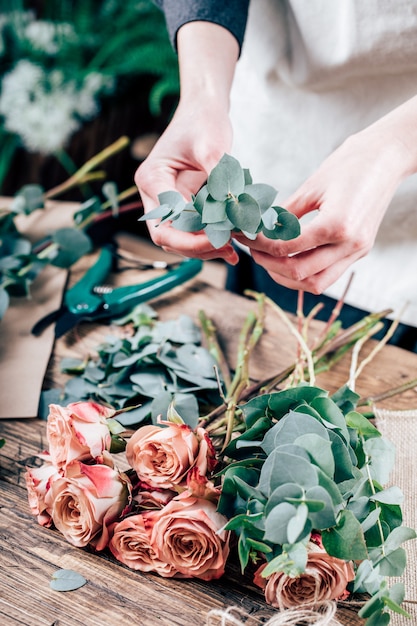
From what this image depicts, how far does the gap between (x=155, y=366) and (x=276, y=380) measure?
0.49 ft

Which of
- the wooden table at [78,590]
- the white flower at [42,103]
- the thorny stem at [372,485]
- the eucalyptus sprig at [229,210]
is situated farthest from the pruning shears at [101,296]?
the white flower at [42,103]

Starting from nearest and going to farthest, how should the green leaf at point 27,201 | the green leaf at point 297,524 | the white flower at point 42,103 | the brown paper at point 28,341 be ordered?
the green leaf at point 297,524
the brown paper at point 28,341
the green leaf at point 27,201
the white flower at point 42,103

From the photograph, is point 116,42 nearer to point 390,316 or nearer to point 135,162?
point 135,162

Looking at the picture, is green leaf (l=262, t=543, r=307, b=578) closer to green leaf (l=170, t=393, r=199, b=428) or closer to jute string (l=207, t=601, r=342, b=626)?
jute string (l=207, t=601, r=342, b=626)

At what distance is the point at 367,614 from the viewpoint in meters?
0.47

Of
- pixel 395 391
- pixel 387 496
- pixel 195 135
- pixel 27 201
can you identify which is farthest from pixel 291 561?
pixel 27 201

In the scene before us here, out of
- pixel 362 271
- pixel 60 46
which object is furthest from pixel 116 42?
pixel 362 271

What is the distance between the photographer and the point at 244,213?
527 mm

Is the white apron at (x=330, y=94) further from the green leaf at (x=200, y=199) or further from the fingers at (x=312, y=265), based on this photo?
the green leaf at (x=200, y=199)

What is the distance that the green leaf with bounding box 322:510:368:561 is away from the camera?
0.46 meters

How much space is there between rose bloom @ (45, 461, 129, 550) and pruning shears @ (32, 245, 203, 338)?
36 cm

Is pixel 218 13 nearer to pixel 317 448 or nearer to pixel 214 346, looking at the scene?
pixel 214 346

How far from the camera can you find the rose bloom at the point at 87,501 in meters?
0.52

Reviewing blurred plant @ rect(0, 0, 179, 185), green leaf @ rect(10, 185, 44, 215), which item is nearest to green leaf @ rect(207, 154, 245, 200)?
green leaf @ rect(10, 185, 44, 215)
